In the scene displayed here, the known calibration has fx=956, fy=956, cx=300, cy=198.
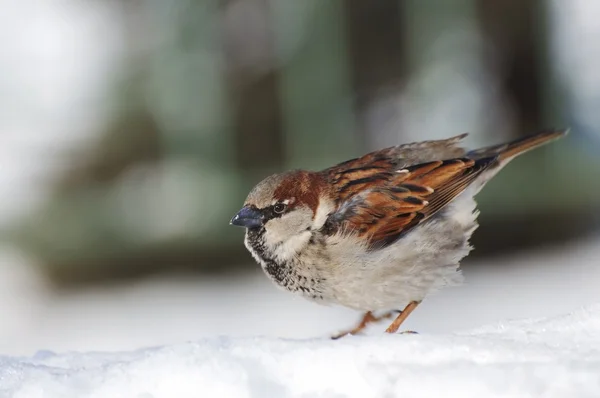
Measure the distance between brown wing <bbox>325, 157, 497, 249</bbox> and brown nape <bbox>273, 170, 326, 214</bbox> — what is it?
8cm

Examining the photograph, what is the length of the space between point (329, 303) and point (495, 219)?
3.86 meters

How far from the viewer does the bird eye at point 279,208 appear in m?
2.64

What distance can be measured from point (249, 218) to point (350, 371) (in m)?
1.17

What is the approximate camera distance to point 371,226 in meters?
2.82

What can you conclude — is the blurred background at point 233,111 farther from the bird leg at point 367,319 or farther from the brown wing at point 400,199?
the brown wing at point 400,199

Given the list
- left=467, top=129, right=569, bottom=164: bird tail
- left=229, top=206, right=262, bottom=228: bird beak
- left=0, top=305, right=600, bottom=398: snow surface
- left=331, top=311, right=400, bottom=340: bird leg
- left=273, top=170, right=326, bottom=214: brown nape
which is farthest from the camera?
left=467, top=129, right=569, bottom=164: bird tail

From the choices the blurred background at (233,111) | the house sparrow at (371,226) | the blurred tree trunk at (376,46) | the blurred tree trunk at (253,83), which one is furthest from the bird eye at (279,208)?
the blurred tree trunk at (253,83)

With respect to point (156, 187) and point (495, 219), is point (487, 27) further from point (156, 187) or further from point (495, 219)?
point (156, 187)

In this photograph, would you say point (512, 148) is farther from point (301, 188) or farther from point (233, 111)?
point (233, 111)

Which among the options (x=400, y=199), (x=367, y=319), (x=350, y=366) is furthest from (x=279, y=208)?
(x=350, y=366)

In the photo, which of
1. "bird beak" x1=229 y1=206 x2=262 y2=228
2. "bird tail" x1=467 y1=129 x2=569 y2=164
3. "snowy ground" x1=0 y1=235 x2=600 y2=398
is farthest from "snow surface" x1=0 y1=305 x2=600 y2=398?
"bird tail" x1=467 y1=129 x2=569 y2=164

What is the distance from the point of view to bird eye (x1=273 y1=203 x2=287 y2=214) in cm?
264

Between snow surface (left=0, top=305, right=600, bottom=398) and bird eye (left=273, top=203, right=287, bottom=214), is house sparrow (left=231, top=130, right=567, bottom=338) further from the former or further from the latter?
snow surface (left=0, top=305, right=600, bottom=398)

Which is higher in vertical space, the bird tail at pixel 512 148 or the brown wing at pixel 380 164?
the brown wing at pixel 380 164
